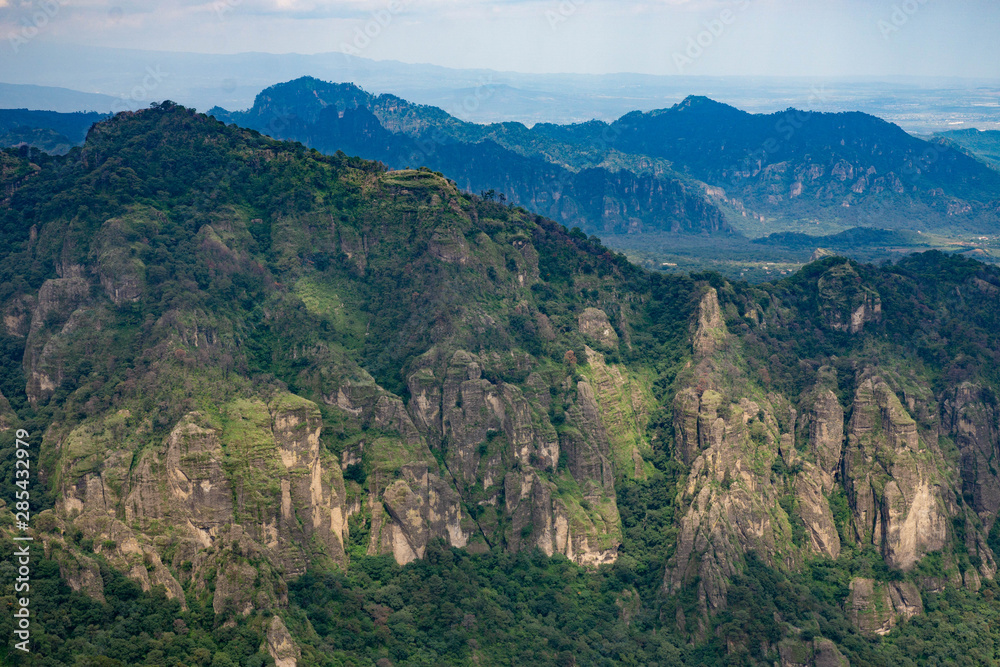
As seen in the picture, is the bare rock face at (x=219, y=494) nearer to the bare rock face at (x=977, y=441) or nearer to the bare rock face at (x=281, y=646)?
the bare rock face at (x=281, y=646)

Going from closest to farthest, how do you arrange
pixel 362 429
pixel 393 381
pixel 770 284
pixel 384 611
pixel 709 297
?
pixel 384 611
pixel 362 429
pixel 393 381
pixel 709 297
pixel 770 284

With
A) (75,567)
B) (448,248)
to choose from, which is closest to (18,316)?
(75,567)

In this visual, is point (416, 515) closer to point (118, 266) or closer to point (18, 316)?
point (118, 266)

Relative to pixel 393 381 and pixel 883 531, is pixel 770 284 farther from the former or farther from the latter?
pixel 393 381

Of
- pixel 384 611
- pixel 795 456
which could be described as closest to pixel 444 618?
pixel 384 611

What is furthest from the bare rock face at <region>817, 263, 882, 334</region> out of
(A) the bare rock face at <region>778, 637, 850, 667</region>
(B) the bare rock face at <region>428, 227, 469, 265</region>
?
(A) the bare rock face at <region>778, 637, 850, 667</region>
